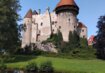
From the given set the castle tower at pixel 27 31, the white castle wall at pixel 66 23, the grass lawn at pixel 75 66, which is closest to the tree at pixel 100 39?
the white castle wall at pixel 66 23

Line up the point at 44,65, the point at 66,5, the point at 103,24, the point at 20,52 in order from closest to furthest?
the point at 44,65, the point at 103,24, the point at 20,52, the point at 66,5

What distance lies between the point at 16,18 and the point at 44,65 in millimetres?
12811

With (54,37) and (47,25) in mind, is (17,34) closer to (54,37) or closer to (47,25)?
(54,37)

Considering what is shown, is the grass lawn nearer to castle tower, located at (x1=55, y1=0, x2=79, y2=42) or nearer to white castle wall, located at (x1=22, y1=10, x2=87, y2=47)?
castle tower, located at (x1=55, y1=0, x2=79, y2=42)

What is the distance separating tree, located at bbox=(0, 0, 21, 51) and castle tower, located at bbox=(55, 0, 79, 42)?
24467 mm

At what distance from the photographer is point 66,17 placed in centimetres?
6588

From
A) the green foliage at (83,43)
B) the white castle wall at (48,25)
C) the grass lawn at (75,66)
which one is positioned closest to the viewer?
the grass lawn at (75,66)

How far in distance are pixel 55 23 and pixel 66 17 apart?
17.1ft

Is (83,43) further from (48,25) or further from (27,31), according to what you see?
(27,31)

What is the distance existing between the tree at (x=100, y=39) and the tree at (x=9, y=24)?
17.8 meters

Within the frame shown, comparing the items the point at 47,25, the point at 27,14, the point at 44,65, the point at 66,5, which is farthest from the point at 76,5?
the point at 44,65

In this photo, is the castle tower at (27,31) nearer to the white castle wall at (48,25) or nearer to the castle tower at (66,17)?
the white castle wall at (48,25)

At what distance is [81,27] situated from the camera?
69.3 m

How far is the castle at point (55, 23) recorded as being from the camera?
6569 centimetres
